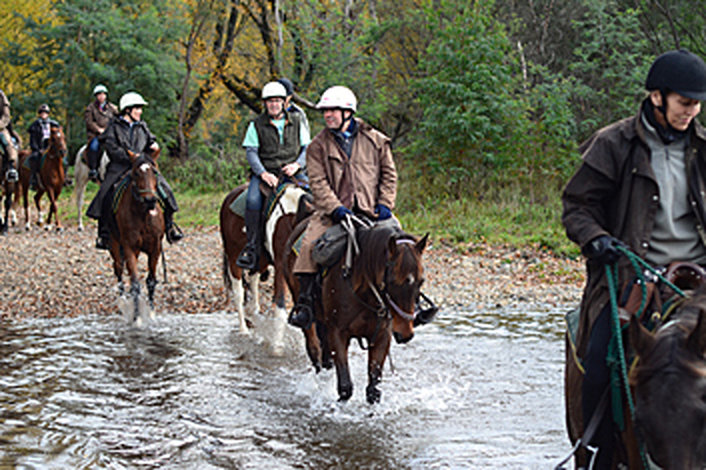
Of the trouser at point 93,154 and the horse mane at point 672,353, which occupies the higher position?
the horse mane at point 672,353

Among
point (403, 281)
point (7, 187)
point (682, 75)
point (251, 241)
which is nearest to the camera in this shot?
point (682, 75)

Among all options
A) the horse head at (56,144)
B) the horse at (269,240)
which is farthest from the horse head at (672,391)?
the horse head at (56,144)

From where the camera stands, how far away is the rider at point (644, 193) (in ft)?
12.5

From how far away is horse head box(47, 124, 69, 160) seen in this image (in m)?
21.2

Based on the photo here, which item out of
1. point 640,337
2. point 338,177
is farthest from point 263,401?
point 640,337

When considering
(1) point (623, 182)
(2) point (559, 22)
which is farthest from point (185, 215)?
(1) point (623, 182)

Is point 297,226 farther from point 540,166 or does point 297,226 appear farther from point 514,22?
point 514,22

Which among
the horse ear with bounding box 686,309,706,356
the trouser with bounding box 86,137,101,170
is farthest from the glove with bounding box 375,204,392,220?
the trouser with bounding box 86,137,101,170

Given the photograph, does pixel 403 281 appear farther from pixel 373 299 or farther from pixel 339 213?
pixel 339 213

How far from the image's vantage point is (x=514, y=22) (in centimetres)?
2388

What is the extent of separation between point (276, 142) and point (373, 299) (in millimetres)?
3732

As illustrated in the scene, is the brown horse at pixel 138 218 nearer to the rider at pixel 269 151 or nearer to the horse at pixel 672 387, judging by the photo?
the rider at pixel 269 151

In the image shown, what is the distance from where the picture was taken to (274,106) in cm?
999

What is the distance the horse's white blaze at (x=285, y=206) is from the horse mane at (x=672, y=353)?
6.23 meters
